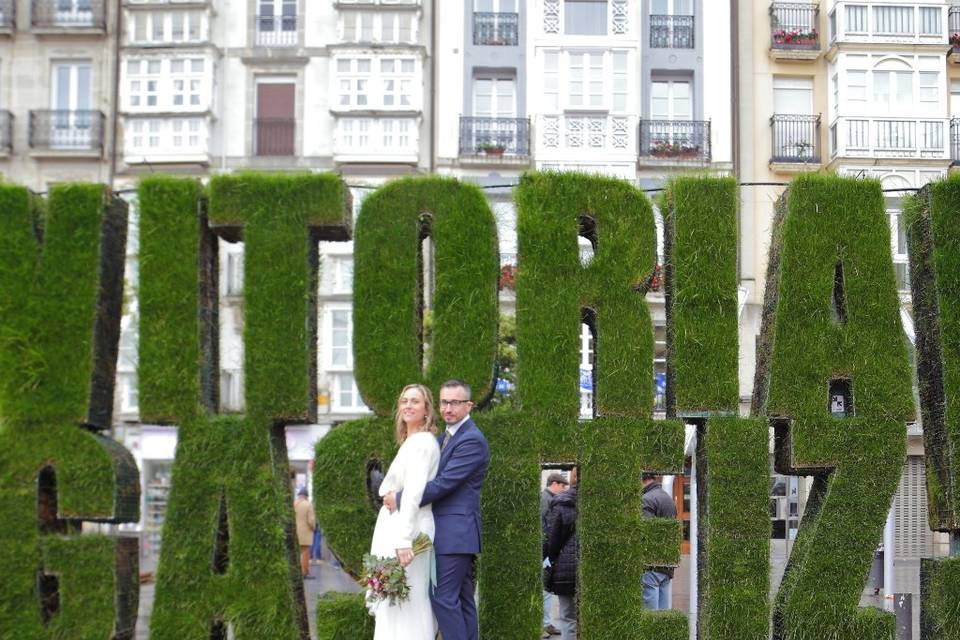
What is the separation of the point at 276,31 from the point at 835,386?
24441mm

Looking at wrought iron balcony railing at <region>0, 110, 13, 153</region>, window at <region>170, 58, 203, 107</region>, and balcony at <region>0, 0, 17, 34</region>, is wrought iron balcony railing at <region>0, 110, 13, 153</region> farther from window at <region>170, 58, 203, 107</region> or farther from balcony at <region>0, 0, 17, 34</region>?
window at <region>170, 58, 203, 107</region>

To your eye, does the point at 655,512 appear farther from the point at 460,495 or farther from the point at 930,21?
the point at 930,21

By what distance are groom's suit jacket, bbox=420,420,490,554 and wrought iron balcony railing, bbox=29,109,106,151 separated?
82.0 feet

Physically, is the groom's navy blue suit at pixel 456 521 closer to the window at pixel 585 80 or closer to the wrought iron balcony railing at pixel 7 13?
the window at pixel 585 80

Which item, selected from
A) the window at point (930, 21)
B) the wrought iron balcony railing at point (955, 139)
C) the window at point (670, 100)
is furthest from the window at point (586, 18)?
the wrought iron balcony railing at point (955, 139)

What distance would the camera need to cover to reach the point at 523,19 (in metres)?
31.5

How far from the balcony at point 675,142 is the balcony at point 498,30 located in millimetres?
3769

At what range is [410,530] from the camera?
8.53 metres

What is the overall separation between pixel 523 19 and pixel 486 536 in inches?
925

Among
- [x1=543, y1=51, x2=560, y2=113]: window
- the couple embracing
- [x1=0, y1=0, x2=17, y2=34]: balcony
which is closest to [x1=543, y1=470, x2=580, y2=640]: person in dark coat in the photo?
the couple embracing

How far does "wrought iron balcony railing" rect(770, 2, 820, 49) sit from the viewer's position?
1241 inches

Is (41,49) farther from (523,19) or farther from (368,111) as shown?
(523,19)

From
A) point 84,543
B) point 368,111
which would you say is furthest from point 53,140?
point 84,543

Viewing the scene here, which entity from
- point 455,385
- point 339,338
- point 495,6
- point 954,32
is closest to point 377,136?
point 495,6
